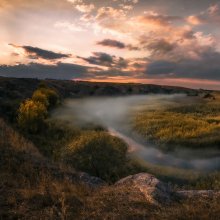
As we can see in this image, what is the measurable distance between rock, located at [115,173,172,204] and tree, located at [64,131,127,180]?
9510 millimetres

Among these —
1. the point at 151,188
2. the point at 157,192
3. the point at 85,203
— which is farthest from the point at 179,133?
the point at 85,203

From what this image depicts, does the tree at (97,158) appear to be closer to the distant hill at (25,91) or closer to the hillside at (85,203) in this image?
the hillside at (85,203)

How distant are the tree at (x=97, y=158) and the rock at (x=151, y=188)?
9510 mm

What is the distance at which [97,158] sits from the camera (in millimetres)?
26078

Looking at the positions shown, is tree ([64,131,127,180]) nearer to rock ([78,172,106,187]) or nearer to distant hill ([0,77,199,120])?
rock ([78,172,106,187])

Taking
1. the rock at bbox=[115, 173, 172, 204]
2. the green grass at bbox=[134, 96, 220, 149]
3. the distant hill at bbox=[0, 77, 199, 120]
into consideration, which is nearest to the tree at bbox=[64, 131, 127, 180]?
the green grass at bbox=[134, 96, 220, 149]

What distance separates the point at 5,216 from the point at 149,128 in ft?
110

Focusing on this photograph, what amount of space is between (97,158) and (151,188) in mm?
14107

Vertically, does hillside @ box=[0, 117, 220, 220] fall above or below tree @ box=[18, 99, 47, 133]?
above

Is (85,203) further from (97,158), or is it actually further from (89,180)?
(97,158)

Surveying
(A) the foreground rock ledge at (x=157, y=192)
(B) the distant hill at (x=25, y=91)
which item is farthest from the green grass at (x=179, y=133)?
(B) the distant hill at (x=25, y=91)

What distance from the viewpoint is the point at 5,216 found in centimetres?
1028

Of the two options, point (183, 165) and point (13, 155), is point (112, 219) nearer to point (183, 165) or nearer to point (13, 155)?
point (13, 155)

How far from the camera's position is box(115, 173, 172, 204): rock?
11551 mm
